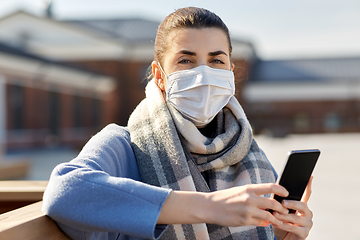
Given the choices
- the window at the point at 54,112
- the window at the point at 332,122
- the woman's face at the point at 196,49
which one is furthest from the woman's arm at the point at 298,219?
the window at the point at 332,122

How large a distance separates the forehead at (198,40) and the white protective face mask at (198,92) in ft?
0.28

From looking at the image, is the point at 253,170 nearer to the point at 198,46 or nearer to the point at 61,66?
the point at 198,46

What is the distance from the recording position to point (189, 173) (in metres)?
1.58

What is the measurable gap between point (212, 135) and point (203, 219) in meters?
0.81

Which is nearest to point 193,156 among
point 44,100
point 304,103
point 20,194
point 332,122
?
point 20,194

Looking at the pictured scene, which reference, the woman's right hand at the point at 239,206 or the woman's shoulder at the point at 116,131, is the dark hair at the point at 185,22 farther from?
the woman's right hand at the point at 239,206

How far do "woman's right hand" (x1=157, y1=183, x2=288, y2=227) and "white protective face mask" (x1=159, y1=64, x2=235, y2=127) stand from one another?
664 mm

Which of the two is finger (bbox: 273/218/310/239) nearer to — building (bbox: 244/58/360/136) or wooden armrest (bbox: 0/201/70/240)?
wooden armrest (bbox: 0/201/70/240)

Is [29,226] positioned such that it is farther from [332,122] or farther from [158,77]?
[332,122]

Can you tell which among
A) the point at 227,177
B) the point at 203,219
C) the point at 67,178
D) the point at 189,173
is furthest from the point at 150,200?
the point at 227,177

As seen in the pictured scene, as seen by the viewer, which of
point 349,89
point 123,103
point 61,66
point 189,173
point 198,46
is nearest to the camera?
point 189,173

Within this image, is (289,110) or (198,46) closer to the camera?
(198,46)

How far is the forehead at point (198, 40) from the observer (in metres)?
1.71

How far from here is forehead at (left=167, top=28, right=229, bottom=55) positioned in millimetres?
1706
